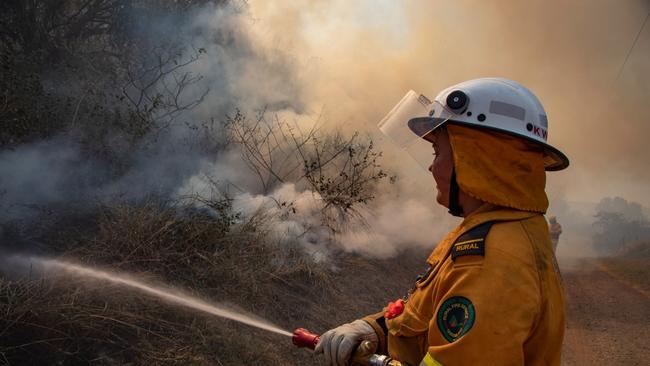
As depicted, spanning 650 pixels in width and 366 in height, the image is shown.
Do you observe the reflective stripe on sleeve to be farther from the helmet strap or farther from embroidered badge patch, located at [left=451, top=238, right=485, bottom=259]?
the helmet strap

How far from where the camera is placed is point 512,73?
15430mm

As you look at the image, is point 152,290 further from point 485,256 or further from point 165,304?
point 485,256

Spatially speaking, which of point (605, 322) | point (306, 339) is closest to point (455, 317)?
point (306, 339)

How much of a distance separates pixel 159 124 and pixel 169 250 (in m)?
2.55

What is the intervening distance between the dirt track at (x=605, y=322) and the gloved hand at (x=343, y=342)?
4449 millimetres

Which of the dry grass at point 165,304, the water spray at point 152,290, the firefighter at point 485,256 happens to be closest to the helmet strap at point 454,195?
the firefighter at point 485,256

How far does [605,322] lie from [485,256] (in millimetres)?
7090

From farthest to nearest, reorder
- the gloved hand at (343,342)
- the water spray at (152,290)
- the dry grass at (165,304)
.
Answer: the water spray at (152,290) < the dry grass at (165,304) < the gloved hand at (343,342)

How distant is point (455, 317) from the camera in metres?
1.47

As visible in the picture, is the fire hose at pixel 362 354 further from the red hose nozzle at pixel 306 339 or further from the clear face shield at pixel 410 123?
the clear face shield at pixel 410 123

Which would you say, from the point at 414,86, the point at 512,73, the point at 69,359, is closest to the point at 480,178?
the point at 69,359

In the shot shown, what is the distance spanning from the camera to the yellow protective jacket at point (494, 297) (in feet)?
4.57

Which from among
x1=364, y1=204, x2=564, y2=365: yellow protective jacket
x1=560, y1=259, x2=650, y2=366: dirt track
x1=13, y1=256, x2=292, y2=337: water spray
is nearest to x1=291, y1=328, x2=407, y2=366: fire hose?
x1=364, y1=204, x2=564, y2=365: yellow protective jacket

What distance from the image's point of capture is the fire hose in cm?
179
